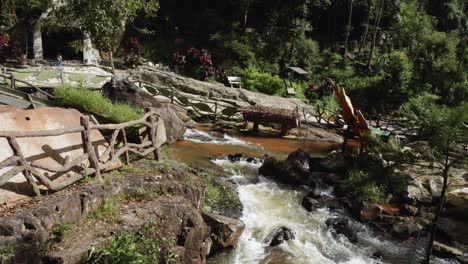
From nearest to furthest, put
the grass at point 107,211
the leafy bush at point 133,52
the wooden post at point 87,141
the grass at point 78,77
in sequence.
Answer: the grass at point 107,211 → the wooden post at point 87,141 → the grass at point 78,77 → the leafy bush at point 133,52

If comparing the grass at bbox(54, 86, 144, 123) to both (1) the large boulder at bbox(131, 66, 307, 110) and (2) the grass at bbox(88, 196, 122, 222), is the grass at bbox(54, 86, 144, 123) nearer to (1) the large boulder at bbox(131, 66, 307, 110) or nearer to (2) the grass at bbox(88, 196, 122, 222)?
(2) the grass at bbox(88, 196, 122, 222)

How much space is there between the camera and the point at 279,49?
104 feet

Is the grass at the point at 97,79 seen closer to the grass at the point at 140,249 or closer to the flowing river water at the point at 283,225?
the flowing river water at the point at 283,225

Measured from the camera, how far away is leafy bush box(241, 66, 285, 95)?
28.3 m

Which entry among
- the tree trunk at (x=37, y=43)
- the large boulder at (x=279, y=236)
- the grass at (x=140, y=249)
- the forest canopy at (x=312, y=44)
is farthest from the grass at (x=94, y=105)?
the tree trunk at (x=37, y=43)

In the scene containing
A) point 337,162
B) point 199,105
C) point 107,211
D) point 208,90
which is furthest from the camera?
point 208,90

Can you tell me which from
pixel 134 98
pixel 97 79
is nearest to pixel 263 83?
pixel 97 79

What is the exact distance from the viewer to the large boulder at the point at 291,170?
528 inches

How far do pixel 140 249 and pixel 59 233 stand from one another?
1263 millimetres

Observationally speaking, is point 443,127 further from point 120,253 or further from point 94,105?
point 94,105

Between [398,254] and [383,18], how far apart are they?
31827 mm

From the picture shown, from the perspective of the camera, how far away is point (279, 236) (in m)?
9.85

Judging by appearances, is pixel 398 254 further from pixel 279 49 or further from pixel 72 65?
pixel 279 49

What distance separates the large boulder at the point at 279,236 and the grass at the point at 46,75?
14.1 m
